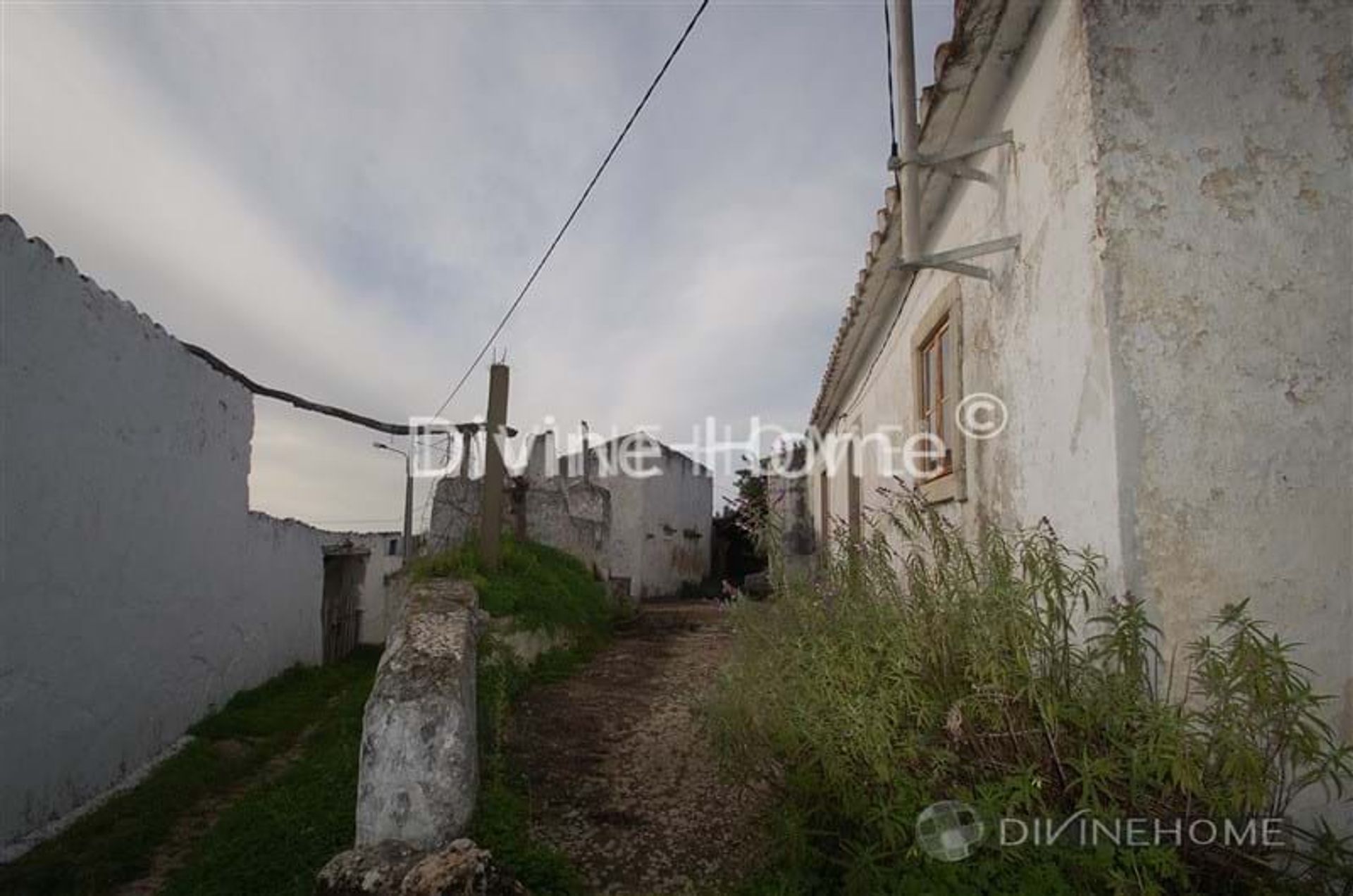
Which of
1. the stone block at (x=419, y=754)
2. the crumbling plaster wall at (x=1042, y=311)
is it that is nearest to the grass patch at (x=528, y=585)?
the stone block at (x=419, y=754)

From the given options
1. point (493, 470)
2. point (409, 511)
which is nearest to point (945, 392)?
point (493, 470)

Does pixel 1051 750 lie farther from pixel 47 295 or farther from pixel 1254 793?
pixel 47 295

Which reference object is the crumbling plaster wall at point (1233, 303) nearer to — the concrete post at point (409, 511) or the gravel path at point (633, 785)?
the gravel path at point (633, 785)

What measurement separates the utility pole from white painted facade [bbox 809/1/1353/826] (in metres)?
5.27

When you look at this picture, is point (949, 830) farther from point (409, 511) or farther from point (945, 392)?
point (409, 511)

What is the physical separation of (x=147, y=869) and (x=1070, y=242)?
16.9 ft

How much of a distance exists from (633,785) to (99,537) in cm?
387

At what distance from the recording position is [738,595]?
370 centimetres

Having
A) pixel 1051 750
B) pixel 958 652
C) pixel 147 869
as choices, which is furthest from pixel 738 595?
pixel 147 869

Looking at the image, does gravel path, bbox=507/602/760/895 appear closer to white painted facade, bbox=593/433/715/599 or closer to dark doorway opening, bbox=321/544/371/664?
dark doorway opening, bbox=321/544/371/664

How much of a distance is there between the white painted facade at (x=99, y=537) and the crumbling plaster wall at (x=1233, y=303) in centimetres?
523

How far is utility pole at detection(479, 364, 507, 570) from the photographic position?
7246mm

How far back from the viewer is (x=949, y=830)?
2.19m

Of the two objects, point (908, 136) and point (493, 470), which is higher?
point (908, 136)
